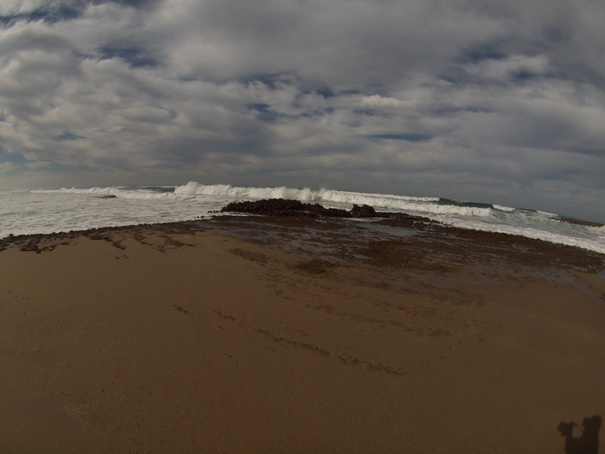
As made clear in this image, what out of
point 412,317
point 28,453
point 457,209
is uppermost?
point 457,209

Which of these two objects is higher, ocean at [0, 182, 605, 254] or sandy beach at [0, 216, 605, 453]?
ocean at [0, 182, 605, 254]

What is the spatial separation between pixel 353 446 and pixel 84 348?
2.87 meters

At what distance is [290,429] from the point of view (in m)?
2.37

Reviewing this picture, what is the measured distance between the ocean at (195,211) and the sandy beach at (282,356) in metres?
5.95

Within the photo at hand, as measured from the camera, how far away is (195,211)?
656 inches

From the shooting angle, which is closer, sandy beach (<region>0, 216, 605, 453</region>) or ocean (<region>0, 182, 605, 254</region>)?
sandy beach (<region>0, 216, 605, 453</region>)

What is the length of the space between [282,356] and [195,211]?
14756mm

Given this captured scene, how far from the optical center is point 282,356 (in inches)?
126

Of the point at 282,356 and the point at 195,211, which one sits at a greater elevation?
the point at 195,211

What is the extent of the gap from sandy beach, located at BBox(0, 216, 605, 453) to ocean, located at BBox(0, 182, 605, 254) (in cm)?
595

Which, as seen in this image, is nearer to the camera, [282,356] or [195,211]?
[282,356]

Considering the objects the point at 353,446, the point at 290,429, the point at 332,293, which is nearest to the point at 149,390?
the point at 290,429

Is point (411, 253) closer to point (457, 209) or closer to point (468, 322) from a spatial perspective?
point (468, 322)

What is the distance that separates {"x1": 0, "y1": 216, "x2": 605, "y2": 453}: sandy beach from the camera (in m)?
2.36
